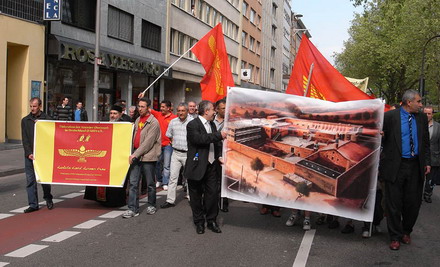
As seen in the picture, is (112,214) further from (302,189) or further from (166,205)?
(302,189)

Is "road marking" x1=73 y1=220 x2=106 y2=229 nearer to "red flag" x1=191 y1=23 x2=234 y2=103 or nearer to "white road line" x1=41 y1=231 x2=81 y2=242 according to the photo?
"white road line" x1=41 y1=231 x2=81 y2=242

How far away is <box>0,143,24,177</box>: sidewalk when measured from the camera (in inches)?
505

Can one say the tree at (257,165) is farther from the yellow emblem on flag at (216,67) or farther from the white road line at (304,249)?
the yellow emblem on flag at (216,67)

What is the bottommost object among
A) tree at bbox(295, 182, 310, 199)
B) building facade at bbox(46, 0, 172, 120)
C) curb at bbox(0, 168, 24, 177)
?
curb at bbox(0, 168, 24, 177)

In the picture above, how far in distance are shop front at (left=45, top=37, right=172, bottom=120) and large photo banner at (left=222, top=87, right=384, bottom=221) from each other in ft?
46.7

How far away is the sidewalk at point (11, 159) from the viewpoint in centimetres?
1283

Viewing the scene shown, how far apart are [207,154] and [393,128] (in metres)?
2.44

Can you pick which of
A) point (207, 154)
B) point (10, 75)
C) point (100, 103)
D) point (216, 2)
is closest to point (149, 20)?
point (100, 103)

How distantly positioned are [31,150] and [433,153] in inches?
300

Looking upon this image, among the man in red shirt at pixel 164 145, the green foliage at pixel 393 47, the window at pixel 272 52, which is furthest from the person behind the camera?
the window at pixel 272 52

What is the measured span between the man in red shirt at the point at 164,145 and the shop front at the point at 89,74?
9829 millimetres

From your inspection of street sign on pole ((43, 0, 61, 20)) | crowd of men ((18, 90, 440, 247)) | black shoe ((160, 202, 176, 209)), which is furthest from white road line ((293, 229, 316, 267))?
street sign on pole ((43, 0, 61, 20))

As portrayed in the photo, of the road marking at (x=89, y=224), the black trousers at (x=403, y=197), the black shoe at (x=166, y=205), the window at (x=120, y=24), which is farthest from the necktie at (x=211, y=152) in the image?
the window at (x=120, y=24)

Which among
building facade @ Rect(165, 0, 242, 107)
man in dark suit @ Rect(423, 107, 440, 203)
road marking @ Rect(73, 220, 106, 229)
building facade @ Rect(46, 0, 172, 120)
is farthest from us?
building facade @ Rect(165, 0, 242, 107)
